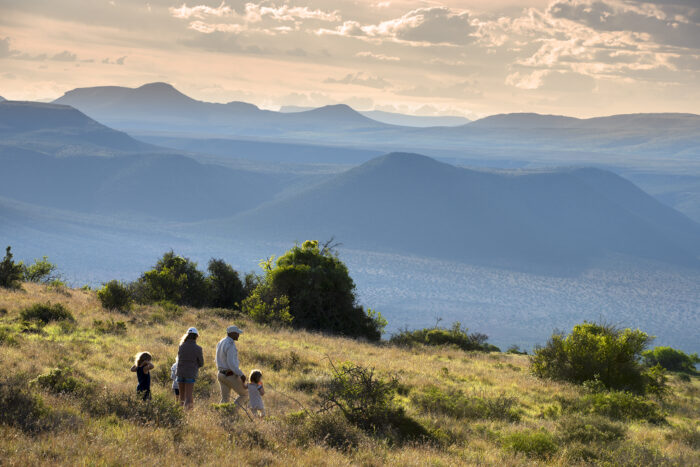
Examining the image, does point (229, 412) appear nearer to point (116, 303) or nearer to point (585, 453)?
point (585, 453)

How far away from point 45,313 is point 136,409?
13280 mm

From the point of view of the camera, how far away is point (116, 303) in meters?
25.9

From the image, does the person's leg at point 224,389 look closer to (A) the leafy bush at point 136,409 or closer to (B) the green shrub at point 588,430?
(A) the leafy bush at point 136,409

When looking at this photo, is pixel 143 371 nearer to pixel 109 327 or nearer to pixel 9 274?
pixel 109 327

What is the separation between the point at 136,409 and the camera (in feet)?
30.9

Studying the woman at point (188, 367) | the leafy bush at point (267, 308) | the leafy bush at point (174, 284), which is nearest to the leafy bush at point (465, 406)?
the woman at point (188, 367)

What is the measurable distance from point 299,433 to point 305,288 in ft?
74.7

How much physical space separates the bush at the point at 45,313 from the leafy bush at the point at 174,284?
32.5 ft

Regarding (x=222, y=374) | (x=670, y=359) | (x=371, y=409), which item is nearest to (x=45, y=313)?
(x=222, y=374)

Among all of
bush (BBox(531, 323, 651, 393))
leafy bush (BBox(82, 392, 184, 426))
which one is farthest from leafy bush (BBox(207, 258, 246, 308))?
leafy bush (BBox(82, 392, 184, 426))

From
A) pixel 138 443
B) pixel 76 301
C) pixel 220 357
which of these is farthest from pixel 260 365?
pixel 76 301

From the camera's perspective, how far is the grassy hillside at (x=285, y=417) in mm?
7902

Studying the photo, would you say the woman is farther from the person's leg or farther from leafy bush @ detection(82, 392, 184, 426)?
leafy bush @ detection(82, 392, 184, 426)

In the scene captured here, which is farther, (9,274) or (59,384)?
(9,274)
